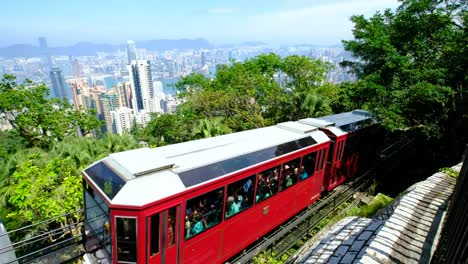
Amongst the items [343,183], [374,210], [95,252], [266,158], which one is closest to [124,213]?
[95,252]

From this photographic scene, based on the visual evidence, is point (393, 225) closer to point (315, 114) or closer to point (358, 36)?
point (358, 36)

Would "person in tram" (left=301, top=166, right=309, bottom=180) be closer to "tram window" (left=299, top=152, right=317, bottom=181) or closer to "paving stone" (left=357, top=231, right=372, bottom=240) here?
"tram window" (left=299, top=152, right=317, bottom=181)

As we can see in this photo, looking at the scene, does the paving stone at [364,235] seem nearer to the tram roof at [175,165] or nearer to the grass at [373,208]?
the tram roof at [175,165]

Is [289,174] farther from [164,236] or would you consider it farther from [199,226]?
[164,236]

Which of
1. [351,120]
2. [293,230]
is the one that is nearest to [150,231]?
[293,230]

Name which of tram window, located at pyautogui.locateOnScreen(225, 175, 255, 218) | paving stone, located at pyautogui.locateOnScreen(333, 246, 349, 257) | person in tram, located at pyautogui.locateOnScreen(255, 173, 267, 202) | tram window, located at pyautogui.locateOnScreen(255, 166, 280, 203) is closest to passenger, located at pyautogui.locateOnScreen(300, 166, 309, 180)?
tram window, located at pyautogui.locateOnScreen(255, 166, 280, 203)

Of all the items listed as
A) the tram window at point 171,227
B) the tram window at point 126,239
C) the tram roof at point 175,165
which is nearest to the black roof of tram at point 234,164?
the tram roof at point 175,165
